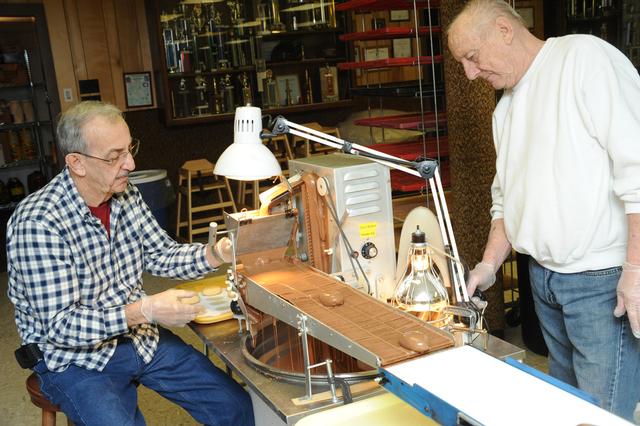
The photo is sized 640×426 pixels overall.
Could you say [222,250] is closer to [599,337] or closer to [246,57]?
[599,337]

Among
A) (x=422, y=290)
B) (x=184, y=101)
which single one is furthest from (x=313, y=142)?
(x=422, y=290)

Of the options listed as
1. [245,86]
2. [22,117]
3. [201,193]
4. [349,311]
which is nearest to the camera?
[349,311]

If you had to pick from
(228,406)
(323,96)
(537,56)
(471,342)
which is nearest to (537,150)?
(537,56)

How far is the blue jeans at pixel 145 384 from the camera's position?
1.97 meters

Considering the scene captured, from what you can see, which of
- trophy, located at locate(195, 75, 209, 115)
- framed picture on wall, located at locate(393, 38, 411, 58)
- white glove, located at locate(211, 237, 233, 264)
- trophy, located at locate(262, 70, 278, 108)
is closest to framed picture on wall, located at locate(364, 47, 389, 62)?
framed picture on wall, located at locate(393, 38, 411, 58)

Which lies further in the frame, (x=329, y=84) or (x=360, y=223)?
(x=329, y=84)

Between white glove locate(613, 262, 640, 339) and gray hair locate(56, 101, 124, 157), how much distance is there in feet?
4.89

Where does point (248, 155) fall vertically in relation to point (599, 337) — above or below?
above

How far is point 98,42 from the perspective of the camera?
6.14 meters

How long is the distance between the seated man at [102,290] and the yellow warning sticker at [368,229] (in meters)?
0.44

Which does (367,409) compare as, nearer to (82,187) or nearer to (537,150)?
(537,150)

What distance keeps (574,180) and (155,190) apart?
176 inches

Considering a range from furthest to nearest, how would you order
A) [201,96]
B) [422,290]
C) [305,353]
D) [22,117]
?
1. [201,96]
2. [22,117]
3. [422,290]
4. [305,353]

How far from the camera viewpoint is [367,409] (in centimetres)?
144
